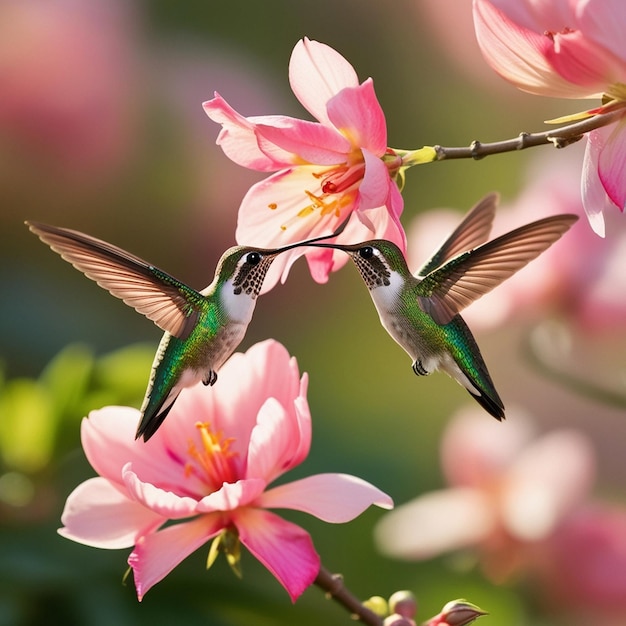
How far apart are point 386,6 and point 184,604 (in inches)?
42.8

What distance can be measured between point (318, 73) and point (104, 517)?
17 cm

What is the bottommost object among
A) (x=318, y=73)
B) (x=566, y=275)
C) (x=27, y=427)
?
(x=27, y=427)

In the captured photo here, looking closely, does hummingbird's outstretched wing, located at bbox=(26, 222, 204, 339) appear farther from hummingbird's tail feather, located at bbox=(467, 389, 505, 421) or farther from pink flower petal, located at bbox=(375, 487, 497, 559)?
pink flower petal, located at bbox=(375, 487, 497, 559)

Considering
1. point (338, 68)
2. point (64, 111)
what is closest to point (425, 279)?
point (338, 68)

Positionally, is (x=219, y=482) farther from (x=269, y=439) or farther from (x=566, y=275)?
(x=566, y=275)

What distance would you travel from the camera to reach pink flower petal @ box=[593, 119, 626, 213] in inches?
13.9

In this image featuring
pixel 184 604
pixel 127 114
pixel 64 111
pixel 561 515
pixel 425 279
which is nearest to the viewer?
pixel 425 279

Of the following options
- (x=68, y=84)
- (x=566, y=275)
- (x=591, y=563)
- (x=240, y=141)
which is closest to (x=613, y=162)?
(x=240, y=141)

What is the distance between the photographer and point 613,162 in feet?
1.18

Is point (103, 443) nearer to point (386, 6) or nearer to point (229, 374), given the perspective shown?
point (229, 374)

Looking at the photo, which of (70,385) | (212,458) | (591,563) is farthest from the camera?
(591,563)

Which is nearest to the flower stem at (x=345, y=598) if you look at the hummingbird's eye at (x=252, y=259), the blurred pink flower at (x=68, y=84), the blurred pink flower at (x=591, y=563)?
the hummingbird's eye at (x=252, y=259)

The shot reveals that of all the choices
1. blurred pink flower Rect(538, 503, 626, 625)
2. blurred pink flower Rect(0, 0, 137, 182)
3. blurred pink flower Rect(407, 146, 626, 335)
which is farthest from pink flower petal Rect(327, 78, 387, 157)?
blurred pink flower Rect(0, 0, 137, 182)

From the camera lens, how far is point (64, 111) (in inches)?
46.6
